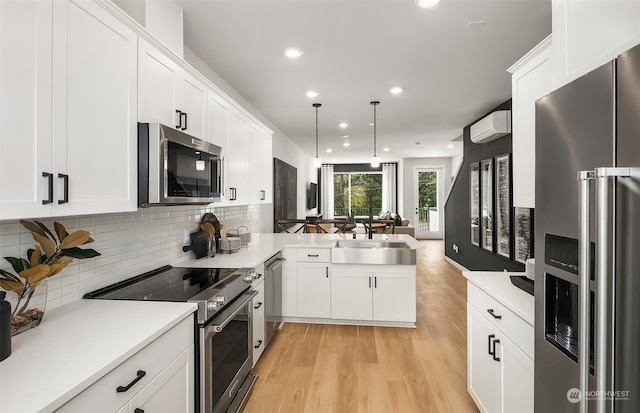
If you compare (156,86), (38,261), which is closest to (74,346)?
(38,261)

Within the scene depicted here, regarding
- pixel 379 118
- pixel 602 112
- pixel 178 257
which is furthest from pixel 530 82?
pixel 379 118

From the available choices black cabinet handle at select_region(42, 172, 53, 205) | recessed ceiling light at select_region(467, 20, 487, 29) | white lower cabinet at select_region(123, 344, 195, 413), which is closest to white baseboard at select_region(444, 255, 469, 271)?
recessed ceiling light at select_region(467, 20, 487, 29)

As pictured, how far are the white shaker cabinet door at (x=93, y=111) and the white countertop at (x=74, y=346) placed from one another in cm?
46

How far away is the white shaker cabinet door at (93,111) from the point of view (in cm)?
119

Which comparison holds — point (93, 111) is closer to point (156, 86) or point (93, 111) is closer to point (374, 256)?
point (156, 86)

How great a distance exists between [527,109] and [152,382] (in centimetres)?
237

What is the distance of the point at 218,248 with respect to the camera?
304 centimetres

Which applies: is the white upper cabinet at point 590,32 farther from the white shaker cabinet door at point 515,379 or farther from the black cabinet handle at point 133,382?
the black cabinet handle at point 133,382

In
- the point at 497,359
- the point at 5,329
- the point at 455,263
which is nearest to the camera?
the point at 5,329

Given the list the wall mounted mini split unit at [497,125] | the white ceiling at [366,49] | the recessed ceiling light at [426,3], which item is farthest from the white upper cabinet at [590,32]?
the wall mounted mini split unit at [497,125]

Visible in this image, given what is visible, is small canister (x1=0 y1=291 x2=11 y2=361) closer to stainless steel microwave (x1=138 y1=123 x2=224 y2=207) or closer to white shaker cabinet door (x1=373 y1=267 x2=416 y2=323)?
stainless steel microwave (x1=138 y1=123 x2=224 y2=207)

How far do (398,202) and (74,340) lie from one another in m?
10.5

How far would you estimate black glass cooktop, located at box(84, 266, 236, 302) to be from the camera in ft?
5.50

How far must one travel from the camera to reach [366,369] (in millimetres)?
2641
